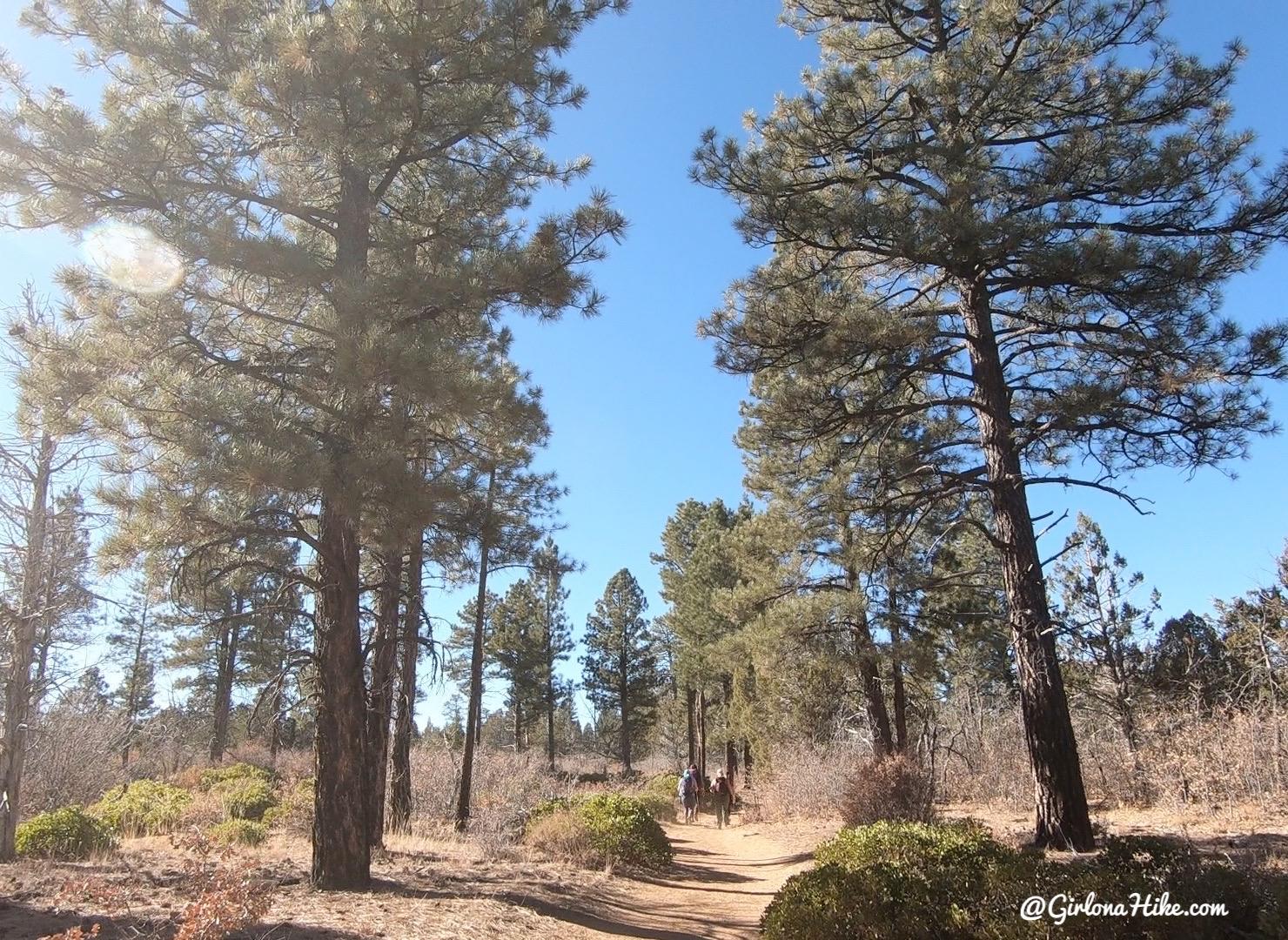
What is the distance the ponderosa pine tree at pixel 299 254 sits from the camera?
18.9 feet

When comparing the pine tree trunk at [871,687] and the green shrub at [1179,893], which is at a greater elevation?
the pine tree trunk at [871,687]

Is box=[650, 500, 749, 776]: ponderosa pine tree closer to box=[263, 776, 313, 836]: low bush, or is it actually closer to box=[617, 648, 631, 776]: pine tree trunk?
box=[617, 648, 631, 776]: pine tree trunk

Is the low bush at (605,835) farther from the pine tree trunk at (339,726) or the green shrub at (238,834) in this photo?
the pine tree trunk at (339,726)

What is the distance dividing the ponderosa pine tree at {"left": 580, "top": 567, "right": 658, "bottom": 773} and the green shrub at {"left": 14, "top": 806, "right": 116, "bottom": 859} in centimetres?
3469

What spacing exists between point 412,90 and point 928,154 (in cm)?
→ 533

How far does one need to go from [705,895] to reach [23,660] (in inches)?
336

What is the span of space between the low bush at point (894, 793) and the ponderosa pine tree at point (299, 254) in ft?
26.6

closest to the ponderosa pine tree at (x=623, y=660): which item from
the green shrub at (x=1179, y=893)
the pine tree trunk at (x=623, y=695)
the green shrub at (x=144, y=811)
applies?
the pine tree trunk at (x=623, y=695)

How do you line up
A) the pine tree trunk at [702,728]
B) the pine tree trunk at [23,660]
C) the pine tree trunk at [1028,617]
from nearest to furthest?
1. the pine tree trunk at [1028,617]
2. the pine tree trunk at [23,660]
3. the pine tree trunk at [702,728]

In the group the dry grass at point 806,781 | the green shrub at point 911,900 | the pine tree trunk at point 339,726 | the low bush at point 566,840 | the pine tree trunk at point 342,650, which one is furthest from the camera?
the dry grass at point 806,781

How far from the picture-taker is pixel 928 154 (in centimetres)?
798

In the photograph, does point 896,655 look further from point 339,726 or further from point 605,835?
point 339,726

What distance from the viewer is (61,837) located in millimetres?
8562

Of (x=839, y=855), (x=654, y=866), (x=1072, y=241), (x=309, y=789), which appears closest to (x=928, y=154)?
(x=1072, y=241)
